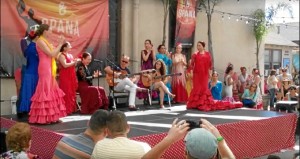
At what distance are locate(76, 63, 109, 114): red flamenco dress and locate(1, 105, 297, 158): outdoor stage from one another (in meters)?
0.34

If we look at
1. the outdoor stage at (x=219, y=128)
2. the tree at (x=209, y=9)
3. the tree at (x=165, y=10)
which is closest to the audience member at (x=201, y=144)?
the outdoor stage at (x=219, y=128)

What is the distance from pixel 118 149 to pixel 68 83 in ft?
12.6

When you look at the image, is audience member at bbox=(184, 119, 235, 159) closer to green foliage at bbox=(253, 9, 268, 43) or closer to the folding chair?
the folding chair

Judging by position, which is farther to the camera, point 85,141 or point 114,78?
point 114,78

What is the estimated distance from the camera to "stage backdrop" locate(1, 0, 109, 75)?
20.8ft

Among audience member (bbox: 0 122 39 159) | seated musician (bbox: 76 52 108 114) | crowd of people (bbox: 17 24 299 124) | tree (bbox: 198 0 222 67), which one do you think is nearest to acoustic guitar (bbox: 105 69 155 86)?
crowd of people (bbox: 17 24 299 124)

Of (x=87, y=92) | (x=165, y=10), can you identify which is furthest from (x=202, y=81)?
(x=165, y=10)

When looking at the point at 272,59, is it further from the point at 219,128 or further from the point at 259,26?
the point at 219,128

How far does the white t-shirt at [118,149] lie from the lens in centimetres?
218

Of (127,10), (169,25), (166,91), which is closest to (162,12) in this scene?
(169,25)

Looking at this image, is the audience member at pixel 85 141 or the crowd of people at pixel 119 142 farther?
the audience member at pixel 85 141

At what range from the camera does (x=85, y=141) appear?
2.47 meters

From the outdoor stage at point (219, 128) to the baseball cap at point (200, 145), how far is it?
6.82 feet

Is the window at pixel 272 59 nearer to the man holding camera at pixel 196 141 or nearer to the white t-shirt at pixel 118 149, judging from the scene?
the white t-shirt at pixel 118 149
